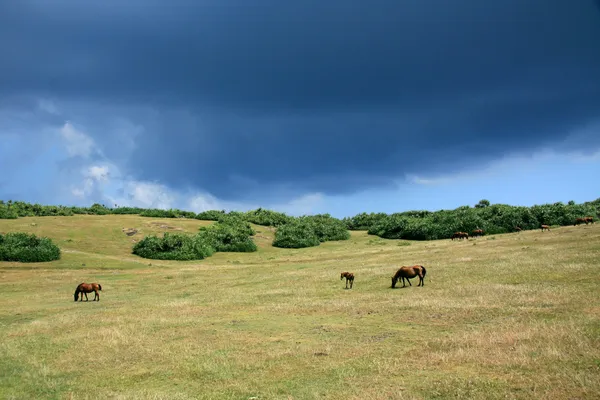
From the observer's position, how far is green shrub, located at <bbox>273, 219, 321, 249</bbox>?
6562 centimetres

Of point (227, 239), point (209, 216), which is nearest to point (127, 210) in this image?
point (209, 216)

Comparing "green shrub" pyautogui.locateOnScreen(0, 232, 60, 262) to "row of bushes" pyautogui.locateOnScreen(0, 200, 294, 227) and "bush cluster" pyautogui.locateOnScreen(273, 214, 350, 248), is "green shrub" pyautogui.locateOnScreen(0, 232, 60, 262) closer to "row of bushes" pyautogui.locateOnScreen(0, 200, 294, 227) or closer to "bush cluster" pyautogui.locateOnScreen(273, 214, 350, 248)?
"row of bushes" pyautogui.locateOnScreen(0, 200, 294, 227)

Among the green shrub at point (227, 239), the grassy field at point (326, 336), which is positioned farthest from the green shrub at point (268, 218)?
the grassy field at point (326, 336)

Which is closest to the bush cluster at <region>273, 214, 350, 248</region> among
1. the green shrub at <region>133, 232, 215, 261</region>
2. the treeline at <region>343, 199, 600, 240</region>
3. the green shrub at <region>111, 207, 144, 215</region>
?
the treeline at <region>343, 199, 600, 240</region>

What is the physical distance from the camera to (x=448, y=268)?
29.3m

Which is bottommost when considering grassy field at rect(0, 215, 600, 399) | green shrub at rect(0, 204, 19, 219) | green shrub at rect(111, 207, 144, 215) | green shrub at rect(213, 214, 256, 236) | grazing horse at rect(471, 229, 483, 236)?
grassy field at rect(0, 215, 600, 399)

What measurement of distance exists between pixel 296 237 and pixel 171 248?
811 inches

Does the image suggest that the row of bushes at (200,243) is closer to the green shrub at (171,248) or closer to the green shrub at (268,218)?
the green shrub at (171,248)

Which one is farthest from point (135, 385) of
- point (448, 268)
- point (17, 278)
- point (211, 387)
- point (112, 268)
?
point (112, 268)

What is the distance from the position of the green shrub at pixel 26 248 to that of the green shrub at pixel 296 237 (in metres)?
31.3

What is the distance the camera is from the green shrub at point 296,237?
2584 inches

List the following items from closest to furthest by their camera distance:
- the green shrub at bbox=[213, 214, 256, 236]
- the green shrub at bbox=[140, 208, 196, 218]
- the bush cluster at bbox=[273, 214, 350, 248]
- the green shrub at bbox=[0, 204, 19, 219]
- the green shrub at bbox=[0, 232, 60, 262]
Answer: the green shrub at bbox=[0, 232, 60, 262]
the green shrub at bbox=[0, 204, 19, 219]
the green shrub at bbox=[213, 214, 256, 236]
the bush cluster at bbox=[273, 214, 350, 248]
the green shrub at bbox=[140, 208, 196, 218]

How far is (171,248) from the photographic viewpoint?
175ft

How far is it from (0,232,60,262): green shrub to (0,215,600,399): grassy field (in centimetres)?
1204
